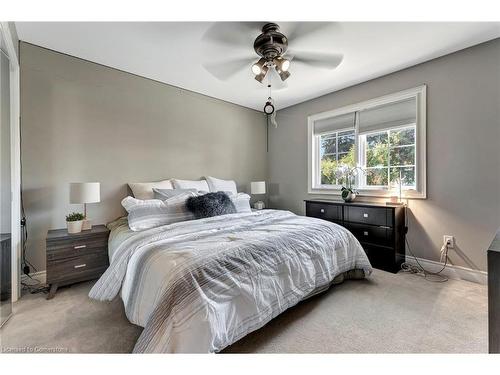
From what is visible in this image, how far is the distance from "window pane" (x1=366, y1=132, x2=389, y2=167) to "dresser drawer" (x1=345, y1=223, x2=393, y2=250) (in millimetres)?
944

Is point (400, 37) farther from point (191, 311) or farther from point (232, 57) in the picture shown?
point (191, 311)

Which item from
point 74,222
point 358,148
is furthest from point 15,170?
point 358,148

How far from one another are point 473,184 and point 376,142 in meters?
1.19

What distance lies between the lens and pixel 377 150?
10.9 ft

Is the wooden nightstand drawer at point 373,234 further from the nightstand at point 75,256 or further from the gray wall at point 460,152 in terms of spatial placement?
the nightstand at point 75,256

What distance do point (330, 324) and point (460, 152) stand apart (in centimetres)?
237

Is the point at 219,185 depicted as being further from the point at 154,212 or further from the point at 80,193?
the point at 80,193

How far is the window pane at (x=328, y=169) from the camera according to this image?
12.7 ft

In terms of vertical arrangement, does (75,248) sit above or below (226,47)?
below

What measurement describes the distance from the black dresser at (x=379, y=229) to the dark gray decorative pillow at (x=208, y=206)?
5.37 feet

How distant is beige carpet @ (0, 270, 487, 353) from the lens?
60.1 inches

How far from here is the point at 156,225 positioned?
7.76 ft

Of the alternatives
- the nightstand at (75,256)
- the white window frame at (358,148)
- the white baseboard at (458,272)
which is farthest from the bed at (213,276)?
the white window frame at (358,148)
